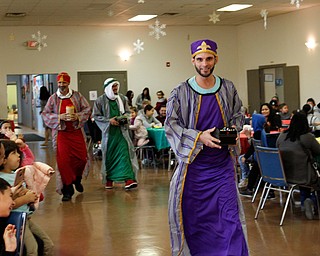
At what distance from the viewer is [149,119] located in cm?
1262

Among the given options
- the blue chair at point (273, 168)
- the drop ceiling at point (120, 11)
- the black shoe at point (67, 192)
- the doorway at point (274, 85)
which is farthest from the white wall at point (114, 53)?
the blue chair at point (273, 168)

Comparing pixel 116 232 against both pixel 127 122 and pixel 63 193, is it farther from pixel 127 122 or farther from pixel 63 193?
pixel 127 122

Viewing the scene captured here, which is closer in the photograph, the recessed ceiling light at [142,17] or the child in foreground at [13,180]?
the child in foreground at [13,180]

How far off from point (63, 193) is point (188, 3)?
819cm

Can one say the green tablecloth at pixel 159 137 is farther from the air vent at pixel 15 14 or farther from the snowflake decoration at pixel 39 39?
the snowflake decoration at pixel 39 39

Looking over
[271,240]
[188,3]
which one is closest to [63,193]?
A: [271,240]

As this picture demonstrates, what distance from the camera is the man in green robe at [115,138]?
9.48 metres

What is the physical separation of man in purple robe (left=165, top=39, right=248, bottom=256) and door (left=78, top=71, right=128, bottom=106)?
15719 millimetres

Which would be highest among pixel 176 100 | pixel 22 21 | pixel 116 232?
pixel 22 21

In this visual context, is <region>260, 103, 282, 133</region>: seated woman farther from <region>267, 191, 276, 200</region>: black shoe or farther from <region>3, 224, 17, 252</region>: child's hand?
<region>3, 224, 17, 252</region>: child's hand

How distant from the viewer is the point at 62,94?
8906 mm

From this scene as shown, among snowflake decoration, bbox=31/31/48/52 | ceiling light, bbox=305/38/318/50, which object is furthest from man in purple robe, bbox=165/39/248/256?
snowflake decoration, bbox=31/31/48/52

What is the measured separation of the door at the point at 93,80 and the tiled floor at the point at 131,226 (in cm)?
1056

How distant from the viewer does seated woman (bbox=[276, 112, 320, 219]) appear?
6.86m
